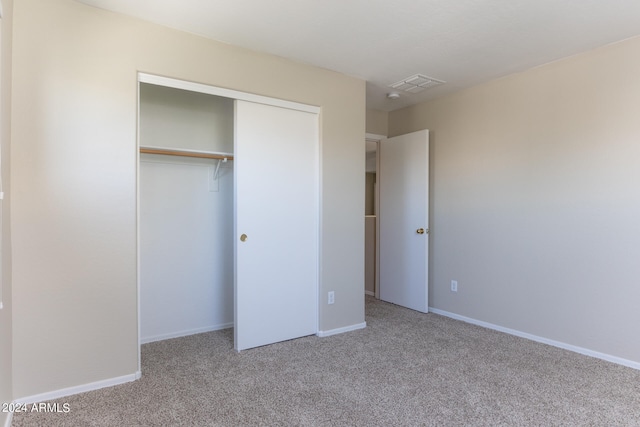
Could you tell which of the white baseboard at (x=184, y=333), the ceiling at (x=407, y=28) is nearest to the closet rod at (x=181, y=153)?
the ceiling at (x=407, y=28)

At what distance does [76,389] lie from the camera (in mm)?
2201

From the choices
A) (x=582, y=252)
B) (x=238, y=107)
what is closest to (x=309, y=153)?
(x=238, y=107)

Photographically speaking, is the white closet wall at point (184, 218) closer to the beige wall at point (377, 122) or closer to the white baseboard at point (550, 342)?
the beige wall at point (377, 122)

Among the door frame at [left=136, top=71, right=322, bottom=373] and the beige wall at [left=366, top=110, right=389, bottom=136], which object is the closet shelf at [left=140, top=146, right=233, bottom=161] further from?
the beige wall at [left=366, top=110, right=389, bottom=136]

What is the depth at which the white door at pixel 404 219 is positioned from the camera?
13.0 ft

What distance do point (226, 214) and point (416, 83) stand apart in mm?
2254

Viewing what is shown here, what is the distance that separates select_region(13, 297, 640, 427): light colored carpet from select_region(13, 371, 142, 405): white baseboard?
5 cm

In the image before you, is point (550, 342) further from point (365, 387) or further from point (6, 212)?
point (6, 212)

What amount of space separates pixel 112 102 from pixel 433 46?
2314 mm

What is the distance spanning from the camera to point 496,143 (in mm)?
3471

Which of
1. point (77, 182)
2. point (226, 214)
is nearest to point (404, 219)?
point (226, 214)

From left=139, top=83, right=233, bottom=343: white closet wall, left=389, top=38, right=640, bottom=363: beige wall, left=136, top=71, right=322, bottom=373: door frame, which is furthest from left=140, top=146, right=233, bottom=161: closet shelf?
left=389, top=38, right=640, bottom=363: beige wall

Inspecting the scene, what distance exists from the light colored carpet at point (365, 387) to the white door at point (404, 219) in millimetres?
1000

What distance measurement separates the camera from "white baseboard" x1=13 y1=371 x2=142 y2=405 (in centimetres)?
207
